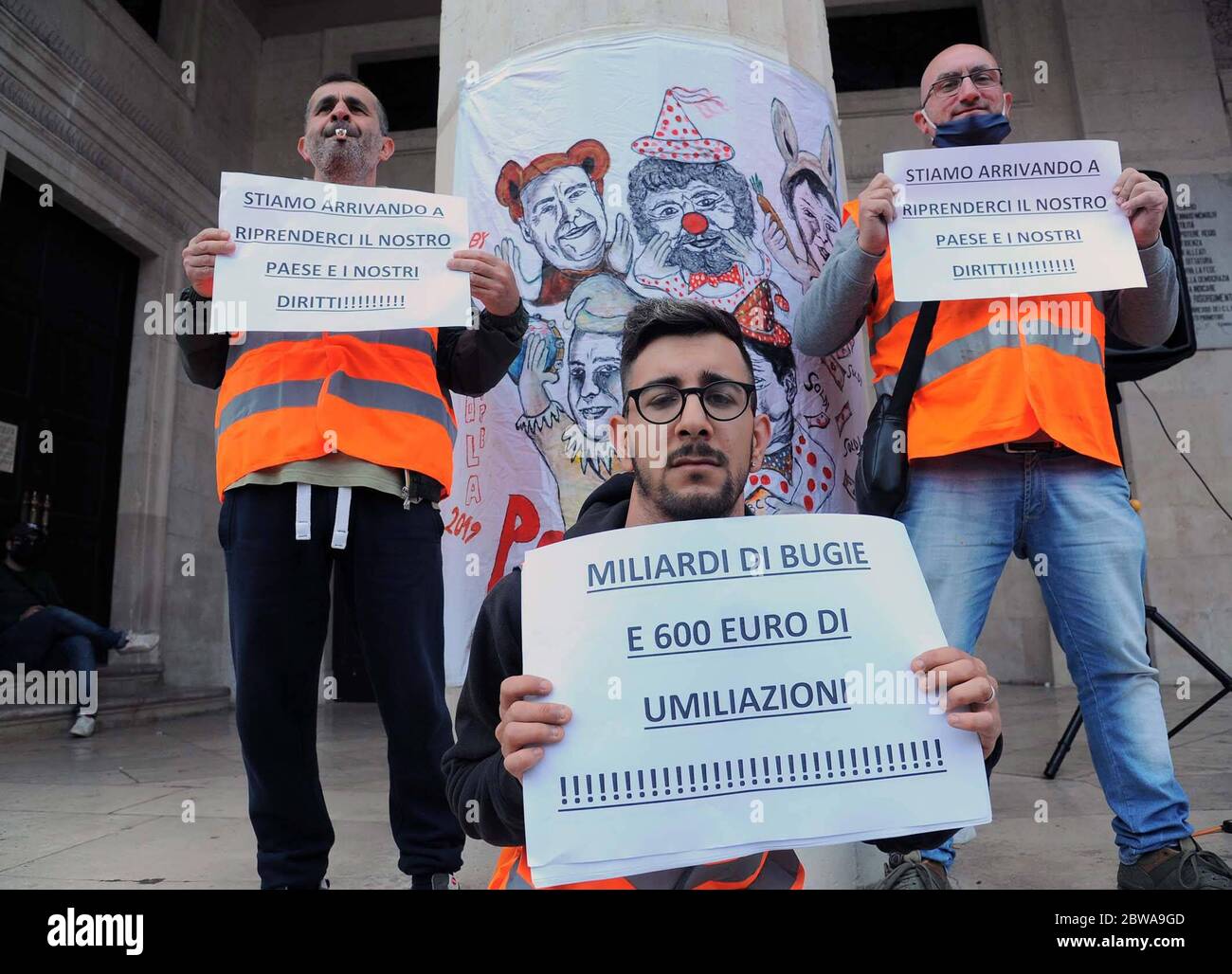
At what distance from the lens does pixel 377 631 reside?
2057 mm

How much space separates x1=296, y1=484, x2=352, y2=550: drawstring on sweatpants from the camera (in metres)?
1.99

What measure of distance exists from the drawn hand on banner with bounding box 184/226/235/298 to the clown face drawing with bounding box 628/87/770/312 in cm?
109

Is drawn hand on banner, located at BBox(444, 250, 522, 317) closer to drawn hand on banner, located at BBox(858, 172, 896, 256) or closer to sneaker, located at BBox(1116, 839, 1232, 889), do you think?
drawn hand on banner, located at BBox(858, 172, 896, 256)

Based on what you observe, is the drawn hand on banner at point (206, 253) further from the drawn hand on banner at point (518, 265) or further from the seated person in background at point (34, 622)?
the seated person in background at point (34, 622)

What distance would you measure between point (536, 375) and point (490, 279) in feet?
1.74

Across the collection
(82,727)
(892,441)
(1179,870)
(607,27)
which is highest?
(607,27)

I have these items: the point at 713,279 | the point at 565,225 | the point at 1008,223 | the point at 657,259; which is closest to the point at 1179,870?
the point at 1008,223

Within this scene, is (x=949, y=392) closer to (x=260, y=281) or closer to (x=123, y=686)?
(x=260, y=281)

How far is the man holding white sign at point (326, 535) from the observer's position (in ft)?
6.49

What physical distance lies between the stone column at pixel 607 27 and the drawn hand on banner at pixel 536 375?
2.47 feet

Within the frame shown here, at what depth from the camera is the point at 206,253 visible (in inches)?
80.2

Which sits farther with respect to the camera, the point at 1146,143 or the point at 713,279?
the point at 1146,143

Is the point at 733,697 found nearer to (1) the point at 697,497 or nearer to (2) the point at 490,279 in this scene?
(1) the point at 697,497
